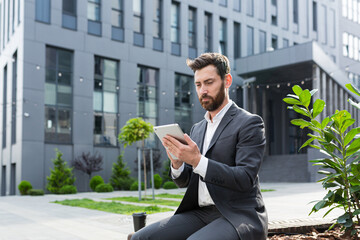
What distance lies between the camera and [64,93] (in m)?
23.2

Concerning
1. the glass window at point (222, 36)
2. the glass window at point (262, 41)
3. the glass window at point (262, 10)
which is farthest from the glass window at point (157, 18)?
the glass window at point (262, 10)

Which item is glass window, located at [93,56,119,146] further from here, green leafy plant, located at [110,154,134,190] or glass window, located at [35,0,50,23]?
glass window, located at [35,0,50,23]

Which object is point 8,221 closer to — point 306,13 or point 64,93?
point 64,93

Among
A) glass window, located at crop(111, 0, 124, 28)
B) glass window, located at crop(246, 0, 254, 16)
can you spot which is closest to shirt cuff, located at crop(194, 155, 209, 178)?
glass window, located at crop(111, 0, 124, 28)

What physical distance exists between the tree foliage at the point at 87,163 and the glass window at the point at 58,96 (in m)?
1.30

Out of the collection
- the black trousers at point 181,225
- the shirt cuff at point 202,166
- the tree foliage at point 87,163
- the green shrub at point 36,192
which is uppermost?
the shirt cuff at point 202,166

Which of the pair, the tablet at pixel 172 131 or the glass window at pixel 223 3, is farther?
the glass window at pixel 223 3

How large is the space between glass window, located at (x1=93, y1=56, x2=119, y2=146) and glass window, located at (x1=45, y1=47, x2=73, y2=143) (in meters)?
1.71

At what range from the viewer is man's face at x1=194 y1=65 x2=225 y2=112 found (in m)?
2.59

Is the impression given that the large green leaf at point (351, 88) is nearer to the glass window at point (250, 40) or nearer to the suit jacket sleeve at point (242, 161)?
the suit jacket sleeve at point (242, 161)

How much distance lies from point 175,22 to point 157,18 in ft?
4.88

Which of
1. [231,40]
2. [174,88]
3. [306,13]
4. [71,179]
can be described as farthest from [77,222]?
[306,13]

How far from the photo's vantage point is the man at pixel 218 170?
2.30m

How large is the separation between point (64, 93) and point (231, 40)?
14066 millimetres
